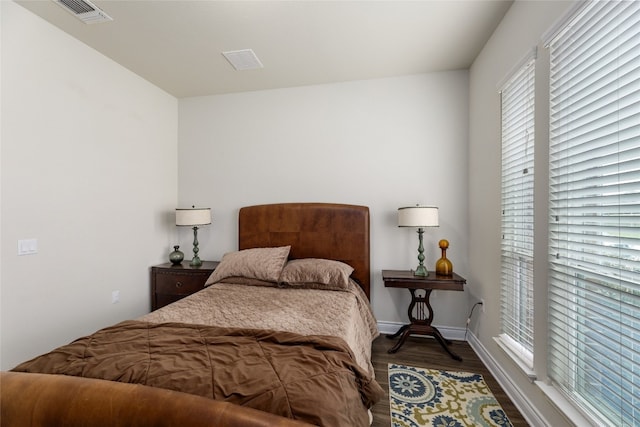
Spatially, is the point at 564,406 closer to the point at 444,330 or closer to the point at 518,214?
the point at 518,214

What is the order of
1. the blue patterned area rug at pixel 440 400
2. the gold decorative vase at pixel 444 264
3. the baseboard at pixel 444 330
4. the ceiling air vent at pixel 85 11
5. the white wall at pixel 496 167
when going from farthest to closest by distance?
the baseboard at pixel 444 330, the gold decorative vase at pixel 444 264, the ceiling air vent at pixel 85 11, the blue patterned area rug at pixel 440 400, the white wall at pixel 496 167

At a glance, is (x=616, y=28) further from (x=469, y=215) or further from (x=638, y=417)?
(x=469, y=215)

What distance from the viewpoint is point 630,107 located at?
1017 mm

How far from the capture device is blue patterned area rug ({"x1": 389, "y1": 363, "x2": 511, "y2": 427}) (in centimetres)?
166

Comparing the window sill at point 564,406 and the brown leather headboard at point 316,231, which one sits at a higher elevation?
the brown leather headboard at point 316,231

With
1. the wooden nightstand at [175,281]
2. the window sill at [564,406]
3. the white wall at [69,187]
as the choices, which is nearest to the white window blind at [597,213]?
the window sill at [564,406]

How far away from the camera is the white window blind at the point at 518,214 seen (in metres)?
1.72

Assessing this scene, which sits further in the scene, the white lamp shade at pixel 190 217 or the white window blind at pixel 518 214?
the white lamp shade at pixel 190 217

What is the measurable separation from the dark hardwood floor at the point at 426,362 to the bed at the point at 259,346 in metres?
0.24

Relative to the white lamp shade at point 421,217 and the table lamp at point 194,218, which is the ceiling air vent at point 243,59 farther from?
the white lamp shade at point 421,217

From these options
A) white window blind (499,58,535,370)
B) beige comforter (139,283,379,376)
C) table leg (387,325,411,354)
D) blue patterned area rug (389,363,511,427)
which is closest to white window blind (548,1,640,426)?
white window blind (499,58,535,370)

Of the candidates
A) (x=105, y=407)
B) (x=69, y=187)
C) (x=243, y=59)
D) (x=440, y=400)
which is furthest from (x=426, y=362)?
(x=69, y=187)

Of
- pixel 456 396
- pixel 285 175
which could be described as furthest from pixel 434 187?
pixel 456 396

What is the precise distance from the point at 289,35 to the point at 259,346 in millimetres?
2310
